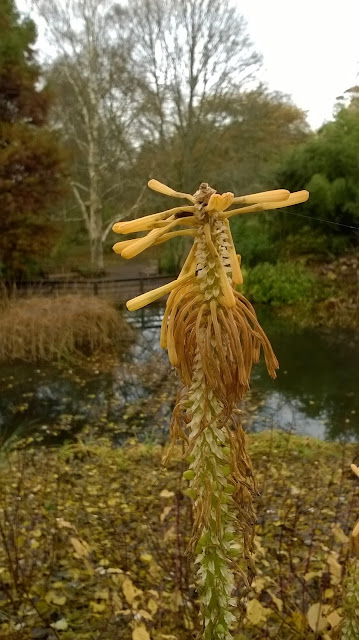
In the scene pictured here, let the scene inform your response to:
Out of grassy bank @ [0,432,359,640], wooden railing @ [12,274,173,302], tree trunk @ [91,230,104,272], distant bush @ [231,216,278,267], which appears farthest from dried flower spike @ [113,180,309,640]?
tree trunk @ [91,230,104,272]

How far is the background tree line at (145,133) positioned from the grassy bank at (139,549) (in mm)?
7936

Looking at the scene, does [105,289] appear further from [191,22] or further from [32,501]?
[32,501]

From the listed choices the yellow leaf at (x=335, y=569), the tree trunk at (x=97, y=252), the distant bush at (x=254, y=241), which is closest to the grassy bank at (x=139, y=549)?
the yellow leaf at (x=335, y=569)

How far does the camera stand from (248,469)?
85cm

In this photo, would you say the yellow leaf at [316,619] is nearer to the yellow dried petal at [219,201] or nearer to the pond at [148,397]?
the yellow dried petal at [219,201]

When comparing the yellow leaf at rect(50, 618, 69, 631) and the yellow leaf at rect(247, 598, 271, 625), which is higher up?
the yellow leaf at rect(247, 598, 271, 625)

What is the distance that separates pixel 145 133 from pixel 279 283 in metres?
6.95

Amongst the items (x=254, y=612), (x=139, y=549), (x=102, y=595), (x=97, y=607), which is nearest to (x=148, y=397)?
(x=139, y=549)

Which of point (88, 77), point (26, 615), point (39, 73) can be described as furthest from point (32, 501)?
point (88, 77)

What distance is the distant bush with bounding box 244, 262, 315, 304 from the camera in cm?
1262

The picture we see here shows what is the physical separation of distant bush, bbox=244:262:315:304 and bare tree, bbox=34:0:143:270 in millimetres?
5223

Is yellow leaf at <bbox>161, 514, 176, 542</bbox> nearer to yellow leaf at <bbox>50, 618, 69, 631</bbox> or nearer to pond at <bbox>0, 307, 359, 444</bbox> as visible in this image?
yellow leaf at <bbox>50, 618, 69, 631</bbox>

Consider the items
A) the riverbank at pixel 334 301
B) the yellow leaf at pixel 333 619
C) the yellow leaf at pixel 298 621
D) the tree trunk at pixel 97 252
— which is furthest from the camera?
the tree trunk at pixel 97 252

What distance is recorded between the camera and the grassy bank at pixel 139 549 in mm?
2012
